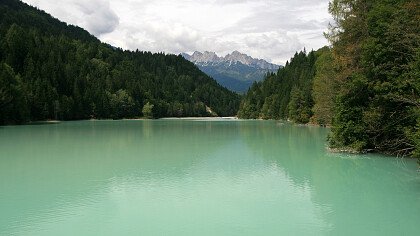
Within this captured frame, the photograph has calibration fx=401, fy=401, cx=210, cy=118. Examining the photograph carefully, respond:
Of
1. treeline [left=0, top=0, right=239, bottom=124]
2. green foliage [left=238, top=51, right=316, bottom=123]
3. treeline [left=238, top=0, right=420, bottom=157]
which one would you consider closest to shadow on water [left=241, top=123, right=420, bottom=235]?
treeline [left=238, top=0, right=420, bottom=157]

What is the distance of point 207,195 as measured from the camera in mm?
19562

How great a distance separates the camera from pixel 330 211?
658 inches

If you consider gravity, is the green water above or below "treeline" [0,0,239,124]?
below

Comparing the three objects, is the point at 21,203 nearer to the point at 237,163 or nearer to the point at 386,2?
the point at 237,163

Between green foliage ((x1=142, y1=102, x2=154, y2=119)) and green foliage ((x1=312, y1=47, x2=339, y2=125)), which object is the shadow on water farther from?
green foliage ((x1=142, y1=102, x2=154, y2=119))

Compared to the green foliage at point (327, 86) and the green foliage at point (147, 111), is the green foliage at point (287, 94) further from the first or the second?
the green foliage at point (147, 111)

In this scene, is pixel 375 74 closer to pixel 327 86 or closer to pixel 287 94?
pixel 327 86

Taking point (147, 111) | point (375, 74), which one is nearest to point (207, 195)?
point (375, 74)

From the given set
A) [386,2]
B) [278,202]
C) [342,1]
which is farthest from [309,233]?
[342,1]

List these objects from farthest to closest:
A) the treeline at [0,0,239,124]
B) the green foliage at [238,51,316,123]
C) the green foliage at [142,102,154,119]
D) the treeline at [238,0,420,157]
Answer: the green foliage at [142,102,154,119]
the green foliage at [238,51,316,123]
the treeline at [0,0,239,124]
the treeline at [238,0,420,157]

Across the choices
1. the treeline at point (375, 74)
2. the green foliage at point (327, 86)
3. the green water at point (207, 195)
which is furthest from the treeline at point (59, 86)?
the treeline at point (375, 74)

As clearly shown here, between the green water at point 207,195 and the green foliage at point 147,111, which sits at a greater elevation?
the green foliage at point 147,111

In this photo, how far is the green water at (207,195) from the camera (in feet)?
47.8

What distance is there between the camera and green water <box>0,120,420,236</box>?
14.6 m
